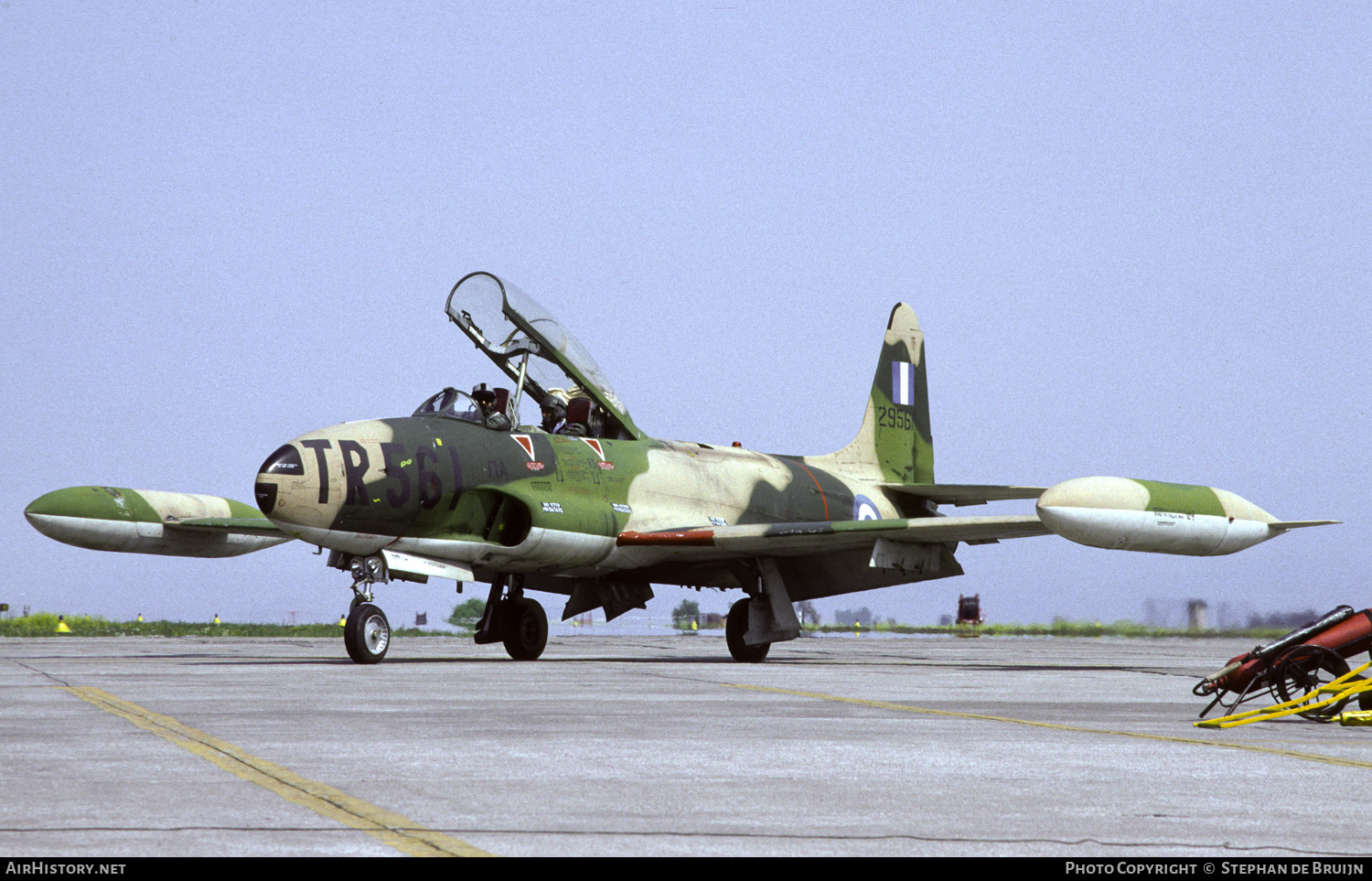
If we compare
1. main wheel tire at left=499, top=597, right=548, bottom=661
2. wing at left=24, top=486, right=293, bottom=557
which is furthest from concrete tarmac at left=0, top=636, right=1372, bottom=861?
wing at left=24, top=486, right=293, bottom=557

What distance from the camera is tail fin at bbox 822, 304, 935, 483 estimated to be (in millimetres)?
25094

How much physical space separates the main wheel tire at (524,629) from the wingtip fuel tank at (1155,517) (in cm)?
697

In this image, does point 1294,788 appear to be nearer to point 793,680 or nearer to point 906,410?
point 793,680

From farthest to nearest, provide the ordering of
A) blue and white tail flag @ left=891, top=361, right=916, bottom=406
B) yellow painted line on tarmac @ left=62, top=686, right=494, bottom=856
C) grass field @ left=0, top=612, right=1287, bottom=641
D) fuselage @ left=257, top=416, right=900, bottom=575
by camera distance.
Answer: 1. grass field @ left=0, top=612, right=1287, bottom=641
2. blue and white tail flag @ left=891, top=361, right=916, bottom=406
3. fuselage @ left=257, top=416, right=900, bottom=575
4. yellow painted line on tarmac @ left=62, top=686, right=494, bottom=856

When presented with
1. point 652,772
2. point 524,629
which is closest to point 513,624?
point 524,629

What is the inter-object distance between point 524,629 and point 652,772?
12815mm

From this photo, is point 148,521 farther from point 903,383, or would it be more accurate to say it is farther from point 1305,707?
point 1305,707

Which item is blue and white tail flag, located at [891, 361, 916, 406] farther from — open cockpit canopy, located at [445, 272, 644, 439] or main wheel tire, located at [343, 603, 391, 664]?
main wheel tire, located at [343, 603, 391, 664]

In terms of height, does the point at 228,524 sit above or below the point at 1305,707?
above

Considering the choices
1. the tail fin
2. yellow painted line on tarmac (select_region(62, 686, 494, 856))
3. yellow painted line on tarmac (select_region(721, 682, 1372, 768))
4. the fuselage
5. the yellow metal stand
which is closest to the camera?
yellow painted line on tarmac (select_region(62, 686, 494, 856))

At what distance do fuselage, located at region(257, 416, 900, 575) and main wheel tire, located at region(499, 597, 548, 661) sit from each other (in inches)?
25.4

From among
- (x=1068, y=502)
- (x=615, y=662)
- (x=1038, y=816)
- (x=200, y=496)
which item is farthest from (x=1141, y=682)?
(x=200, y=496)

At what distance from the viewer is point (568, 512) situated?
1789 cm
